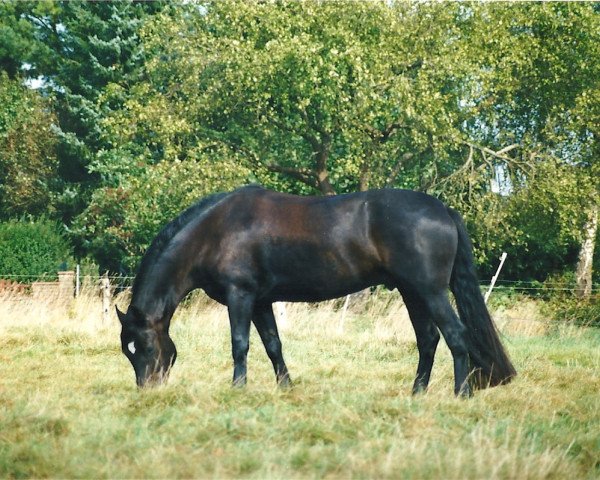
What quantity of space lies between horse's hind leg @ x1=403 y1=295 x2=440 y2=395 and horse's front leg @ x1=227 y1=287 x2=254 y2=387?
1.52m

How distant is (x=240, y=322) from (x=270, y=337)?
531 millimetres

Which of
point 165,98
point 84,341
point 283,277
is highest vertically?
point 165,98

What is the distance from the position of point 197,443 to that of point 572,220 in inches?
612

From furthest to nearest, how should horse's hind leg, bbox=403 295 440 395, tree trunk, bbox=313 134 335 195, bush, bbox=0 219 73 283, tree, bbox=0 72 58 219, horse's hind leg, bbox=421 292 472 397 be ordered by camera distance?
tree, bbox=0 72 58 219 < bush, bbox=0 219 73 283 < tree trunk, bbox=313 134 335 195 < horse's hind leg, bbox=403 295 440 395 < horse's hind leg, bbox=421 292 472 397

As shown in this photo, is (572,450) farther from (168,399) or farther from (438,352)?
(438,352)

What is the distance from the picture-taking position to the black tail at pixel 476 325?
25.5 feet

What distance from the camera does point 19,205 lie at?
103 feet

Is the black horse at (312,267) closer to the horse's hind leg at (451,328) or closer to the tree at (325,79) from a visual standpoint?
the horse's hind leg at (451,328)

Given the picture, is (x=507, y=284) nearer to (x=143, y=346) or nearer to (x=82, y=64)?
(x=82, y=64)

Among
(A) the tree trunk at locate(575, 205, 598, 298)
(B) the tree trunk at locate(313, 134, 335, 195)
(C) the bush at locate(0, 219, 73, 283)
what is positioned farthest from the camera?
(C) the bush at locate(0, 219, 73, 283)

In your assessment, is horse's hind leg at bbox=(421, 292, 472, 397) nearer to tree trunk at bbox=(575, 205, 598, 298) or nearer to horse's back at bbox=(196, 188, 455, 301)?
horse's back at bbox=(196, 188, 455, 301)

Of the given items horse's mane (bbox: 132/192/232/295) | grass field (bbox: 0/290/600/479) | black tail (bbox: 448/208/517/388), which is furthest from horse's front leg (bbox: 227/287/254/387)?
black tail (bbox: 448/208/517/388)

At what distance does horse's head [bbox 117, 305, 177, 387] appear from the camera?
7.96 meters

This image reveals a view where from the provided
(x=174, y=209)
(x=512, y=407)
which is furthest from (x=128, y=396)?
(x=174, y=209)
